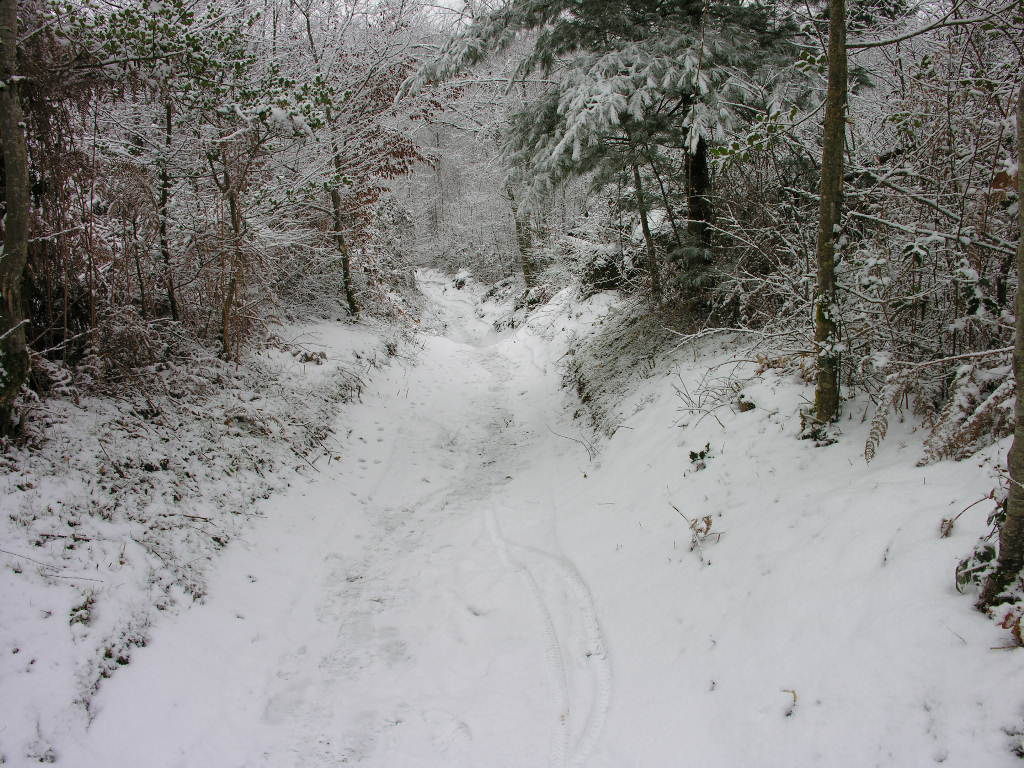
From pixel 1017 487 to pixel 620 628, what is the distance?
9.29ft

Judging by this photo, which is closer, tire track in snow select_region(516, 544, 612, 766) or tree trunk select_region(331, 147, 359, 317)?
tire track in snow select_region(516, 544, 612, 766)

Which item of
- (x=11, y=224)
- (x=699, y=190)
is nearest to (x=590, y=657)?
(x=11, y=224)

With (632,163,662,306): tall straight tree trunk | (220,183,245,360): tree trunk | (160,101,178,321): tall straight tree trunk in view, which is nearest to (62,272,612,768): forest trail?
(220,183,245,360): tree trunk

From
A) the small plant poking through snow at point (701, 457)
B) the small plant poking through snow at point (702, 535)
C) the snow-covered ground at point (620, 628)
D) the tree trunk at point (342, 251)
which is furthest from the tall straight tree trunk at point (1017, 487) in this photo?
the tree trunk at point (342, 251)

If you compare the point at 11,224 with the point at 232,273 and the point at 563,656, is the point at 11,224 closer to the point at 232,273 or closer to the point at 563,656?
the point at 232,273

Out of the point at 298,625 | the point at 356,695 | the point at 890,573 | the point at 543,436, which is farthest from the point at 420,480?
the point at 890,573

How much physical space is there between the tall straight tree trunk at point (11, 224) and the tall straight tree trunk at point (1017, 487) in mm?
6611

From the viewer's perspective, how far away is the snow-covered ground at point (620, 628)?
114 inches

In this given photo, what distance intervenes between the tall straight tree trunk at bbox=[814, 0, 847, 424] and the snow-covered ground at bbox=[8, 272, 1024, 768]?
23.0 inches

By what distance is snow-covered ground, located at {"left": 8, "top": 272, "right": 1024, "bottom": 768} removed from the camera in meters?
2.88

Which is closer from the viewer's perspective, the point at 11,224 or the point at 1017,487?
the point at 1017,487

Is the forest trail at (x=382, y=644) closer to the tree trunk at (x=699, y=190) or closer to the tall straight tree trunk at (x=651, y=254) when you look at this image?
the tall straight tree trunk at (x=651, y=254)

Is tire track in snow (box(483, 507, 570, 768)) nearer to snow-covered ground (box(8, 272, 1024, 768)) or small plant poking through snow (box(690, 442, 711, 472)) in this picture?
snow-covered ground (box(8, 272, 1024, 768))

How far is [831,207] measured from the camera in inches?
173
